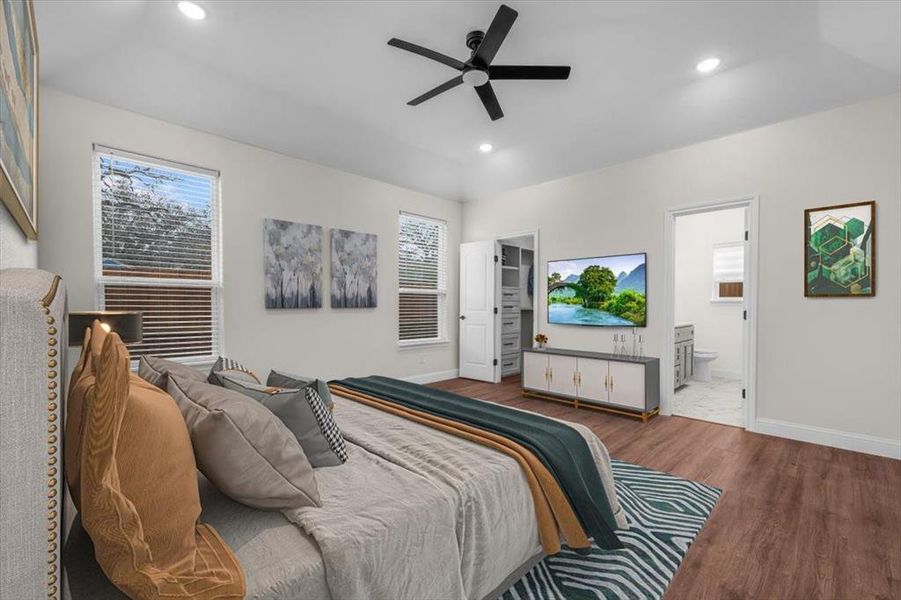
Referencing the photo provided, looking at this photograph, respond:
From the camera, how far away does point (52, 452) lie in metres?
0.60

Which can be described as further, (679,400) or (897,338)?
(679,400)

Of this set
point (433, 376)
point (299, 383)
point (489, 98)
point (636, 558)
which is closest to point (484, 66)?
point (489, 98)

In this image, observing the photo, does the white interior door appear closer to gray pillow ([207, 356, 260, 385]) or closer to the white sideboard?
the white sideboard

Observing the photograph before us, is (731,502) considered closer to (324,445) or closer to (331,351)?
(324,445)

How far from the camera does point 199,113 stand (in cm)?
353

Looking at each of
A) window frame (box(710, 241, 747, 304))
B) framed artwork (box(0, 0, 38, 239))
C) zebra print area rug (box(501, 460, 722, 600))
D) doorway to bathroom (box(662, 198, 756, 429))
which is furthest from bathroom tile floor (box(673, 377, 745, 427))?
framed artwork (box(0, 0, 38, 239))

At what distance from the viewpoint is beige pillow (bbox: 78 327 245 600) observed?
2.44 ft

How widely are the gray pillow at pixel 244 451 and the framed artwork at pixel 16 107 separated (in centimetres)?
82

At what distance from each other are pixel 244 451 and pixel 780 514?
2851 mm

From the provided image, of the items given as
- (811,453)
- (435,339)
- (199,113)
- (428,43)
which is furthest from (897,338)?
(199,113)

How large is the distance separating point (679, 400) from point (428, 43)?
470cm

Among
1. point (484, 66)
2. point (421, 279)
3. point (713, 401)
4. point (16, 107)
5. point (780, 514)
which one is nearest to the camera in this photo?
point (16, 107)

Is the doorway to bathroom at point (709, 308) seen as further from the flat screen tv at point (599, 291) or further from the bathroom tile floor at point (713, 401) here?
the flat screen tv at point (599, 291)

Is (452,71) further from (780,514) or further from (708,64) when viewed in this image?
(780,514)
